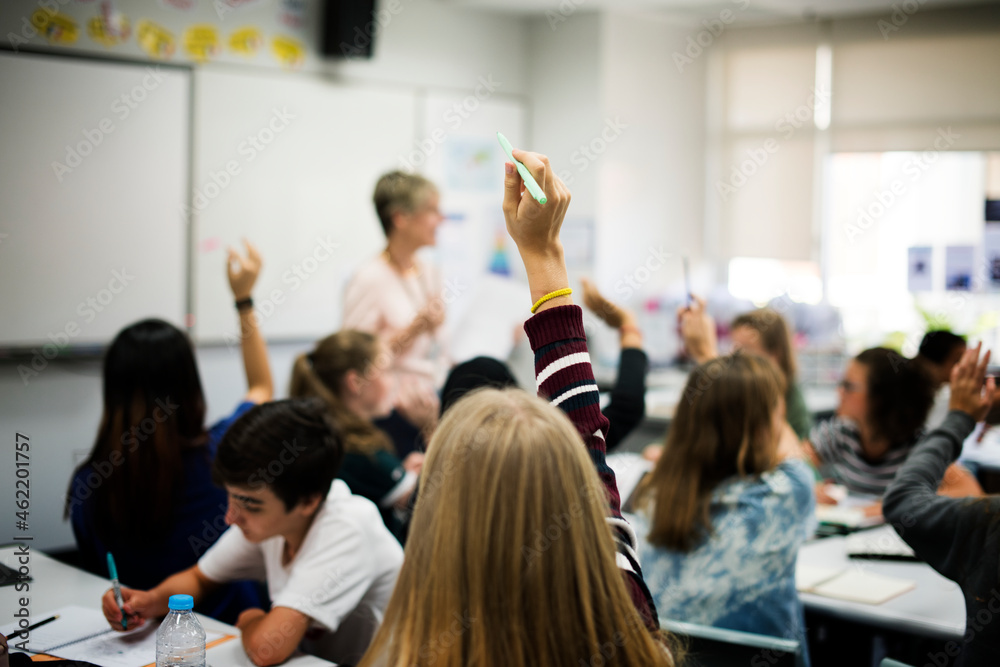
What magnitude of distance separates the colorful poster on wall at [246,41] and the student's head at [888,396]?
9.87ft

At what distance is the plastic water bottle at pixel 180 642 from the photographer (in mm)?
1451

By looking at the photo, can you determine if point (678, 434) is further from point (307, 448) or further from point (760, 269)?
point (760, 269)

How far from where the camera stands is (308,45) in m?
4.40

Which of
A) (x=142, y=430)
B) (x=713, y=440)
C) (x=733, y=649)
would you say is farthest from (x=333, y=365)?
(x=733, y=649)

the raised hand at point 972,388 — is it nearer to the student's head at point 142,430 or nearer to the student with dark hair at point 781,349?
the student with dark hair at point 781,349

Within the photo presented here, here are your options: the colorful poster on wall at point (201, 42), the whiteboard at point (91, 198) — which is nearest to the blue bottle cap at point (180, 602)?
the whiteboard at point (91, 198)

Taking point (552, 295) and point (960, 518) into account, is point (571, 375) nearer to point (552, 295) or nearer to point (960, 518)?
point (552, 295)

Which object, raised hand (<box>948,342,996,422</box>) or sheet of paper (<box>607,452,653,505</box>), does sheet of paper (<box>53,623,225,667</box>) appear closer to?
sheet of paper (<box>607,452,653,505</box>)

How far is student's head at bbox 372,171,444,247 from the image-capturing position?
323cm

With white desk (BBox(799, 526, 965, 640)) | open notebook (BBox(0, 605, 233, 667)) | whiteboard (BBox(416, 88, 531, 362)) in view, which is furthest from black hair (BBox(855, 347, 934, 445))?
whiteboard (BBox(416, 88, 531, 362))

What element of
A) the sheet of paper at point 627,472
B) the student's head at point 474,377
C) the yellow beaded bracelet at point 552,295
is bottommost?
the sheet of paper at point 627,472

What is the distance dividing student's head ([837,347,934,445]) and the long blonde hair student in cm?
210

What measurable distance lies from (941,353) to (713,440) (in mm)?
1357

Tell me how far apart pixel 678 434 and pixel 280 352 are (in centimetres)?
278
